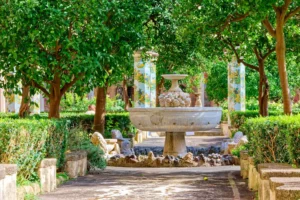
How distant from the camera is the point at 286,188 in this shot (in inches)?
199

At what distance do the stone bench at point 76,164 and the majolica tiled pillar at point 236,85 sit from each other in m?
15.1

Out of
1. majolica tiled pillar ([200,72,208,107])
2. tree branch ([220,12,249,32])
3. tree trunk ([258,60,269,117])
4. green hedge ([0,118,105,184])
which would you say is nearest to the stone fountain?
tree branch ([220,12,249,32])

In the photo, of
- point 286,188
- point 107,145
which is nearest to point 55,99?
point 107,145

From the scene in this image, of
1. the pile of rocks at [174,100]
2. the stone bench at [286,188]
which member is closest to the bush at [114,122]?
the pile of rocks at [174,100]

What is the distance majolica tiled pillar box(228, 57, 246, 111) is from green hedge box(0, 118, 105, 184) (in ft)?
52.8

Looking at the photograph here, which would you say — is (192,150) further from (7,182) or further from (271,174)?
(271,174)

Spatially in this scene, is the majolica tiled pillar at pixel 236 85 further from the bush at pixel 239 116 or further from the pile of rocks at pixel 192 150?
the pile of rocks at pixel 192 150

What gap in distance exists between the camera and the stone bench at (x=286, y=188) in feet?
16.3

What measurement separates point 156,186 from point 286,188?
4948 mm

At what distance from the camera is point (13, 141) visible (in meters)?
8.55

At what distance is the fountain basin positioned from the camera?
48.9ft

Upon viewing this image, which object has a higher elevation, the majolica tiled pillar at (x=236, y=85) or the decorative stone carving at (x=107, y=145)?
the majolica tiled pillar at (x=236, y=85)

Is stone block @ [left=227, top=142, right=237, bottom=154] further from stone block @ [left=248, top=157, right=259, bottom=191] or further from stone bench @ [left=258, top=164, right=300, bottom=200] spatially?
stone bench @ [left=258, top=164, right=300, bottom=200]

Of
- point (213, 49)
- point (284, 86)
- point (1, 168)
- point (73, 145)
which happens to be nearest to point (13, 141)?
point (1, 168)
